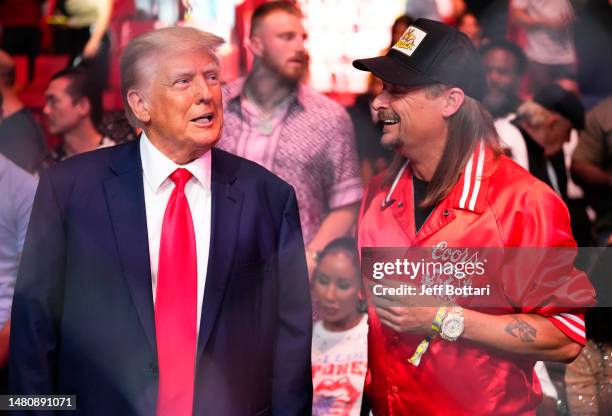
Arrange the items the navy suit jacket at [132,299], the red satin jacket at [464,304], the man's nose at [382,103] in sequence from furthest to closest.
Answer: the man's nose at [382,103]
the red satin jacket at [464,304]
the navy suit jacket at [132,299]

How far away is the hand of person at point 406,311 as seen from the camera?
219cm

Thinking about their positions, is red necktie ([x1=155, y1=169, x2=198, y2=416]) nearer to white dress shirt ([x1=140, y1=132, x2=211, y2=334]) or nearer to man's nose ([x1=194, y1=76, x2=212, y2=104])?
white dress shirt ([x1=140, y1=132, x2=211, y2=334])

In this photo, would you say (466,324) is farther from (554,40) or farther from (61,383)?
(554,40)

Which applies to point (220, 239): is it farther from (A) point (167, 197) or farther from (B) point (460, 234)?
(B) point (460, 234)

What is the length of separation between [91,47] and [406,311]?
1.49m

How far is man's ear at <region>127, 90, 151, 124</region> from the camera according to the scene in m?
2.09

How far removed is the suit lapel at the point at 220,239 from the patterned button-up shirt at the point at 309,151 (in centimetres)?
65

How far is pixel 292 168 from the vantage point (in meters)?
Result: 2.78

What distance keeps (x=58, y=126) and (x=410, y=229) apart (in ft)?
4.49

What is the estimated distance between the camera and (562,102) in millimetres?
3018

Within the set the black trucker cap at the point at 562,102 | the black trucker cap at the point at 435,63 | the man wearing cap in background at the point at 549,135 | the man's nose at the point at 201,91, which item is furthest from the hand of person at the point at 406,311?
the black trucker cap at the point at 562,102

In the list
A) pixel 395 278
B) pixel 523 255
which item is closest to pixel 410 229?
pixel 395 278

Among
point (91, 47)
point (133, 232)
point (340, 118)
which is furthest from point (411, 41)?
point (91, 47)

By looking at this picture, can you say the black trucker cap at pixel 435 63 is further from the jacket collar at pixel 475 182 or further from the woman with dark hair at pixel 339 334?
the woman with dark hair at pixel 339 334
